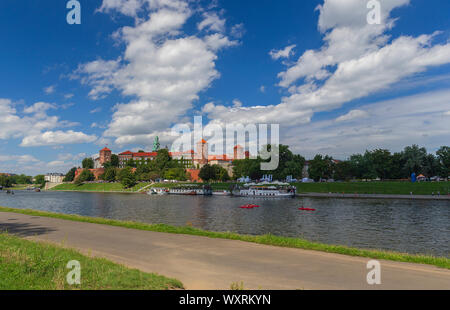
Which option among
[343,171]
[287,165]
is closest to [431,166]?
[343,171]

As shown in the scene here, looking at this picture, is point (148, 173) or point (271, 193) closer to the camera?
point (271, 193)

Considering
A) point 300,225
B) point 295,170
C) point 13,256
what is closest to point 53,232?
point 13,256

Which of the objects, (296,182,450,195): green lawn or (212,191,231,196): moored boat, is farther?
(212,191,231,196): moored boat

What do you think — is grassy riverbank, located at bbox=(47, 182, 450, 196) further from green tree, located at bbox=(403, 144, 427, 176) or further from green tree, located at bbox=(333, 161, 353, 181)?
green tree, located at bbox=(403, 144, 427, 176)

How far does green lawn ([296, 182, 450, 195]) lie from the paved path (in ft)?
221

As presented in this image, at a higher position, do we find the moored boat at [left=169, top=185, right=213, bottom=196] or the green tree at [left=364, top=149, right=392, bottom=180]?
the green tree at [left=364, top=149, right=392, bottom=180]

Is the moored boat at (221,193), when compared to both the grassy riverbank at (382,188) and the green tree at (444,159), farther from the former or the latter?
the green tree at (444,159)

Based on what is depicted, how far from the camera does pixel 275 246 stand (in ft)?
47.2

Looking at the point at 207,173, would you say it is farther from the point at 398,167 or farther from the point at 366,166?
the point at 398,167

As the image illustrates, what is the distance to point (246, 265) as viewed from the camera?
1088cm

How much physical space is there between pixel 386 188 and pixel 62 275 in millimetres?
79581

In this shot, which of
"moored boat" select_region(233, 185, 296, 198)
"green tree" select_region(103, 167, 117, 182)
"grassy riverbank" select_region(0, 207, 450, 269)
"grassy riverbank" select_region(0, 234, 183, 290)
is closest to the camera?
"grassy riverbank" select_region(0, 234, 183, 290)

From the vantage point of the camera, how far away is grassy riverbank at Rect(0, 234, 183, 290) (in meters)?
7.73

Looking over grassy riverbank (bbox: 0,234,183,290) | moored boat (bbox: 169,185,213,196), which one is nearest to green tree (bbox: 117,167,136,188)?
moored boat (bbox: 169,185,213,196)
